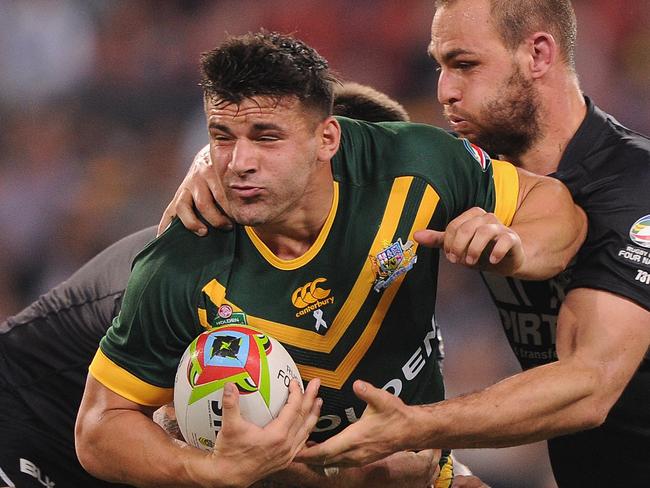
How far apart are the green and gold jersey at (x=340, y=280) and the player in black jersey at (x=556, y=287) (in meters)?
0.38

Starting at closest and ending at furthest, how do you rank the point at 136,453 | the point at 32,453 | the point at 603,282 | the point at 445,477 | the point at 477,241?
1. the point at 477,241
2. the point at 136,453
3. the point at 603,282
4. the point at 445,477
5. the point at 32,453

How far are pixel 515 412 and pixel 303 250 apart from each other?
2.61 feet

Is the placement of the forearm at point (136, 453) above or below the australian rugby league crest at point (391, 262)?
below

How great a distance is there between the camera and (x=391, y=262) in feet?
10.2

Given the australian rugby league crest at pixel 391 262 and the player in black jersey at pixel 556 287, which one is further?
the australian rugby league crest at pixel 391 262

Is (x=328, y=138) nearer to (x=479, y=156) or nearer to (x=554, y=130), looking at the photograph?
(x=479, y=156)

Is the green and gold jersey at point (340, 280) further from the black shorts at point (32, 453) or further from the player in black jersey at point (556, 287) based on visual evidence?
the black shorts at point (32, 453)

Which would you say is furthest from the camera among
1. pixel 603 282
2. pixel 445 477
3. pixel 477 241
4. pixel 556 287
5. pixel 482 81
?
pixel 445 477

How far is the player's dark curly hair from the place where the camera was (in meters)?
2.92

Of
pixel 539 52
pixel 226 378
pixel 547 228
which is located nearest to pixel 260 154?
pixel 226 378

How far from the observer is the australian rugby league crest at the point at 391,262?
3.09 m

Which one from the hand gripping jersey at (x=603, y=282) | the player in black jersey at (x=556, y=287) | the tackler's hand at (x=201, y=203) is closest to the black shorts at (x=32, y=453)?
the tackler's hand at (x=201, y=203)

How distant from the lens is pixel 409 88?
7121 millimetres

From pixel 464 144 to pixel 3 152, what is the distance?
4893mm
